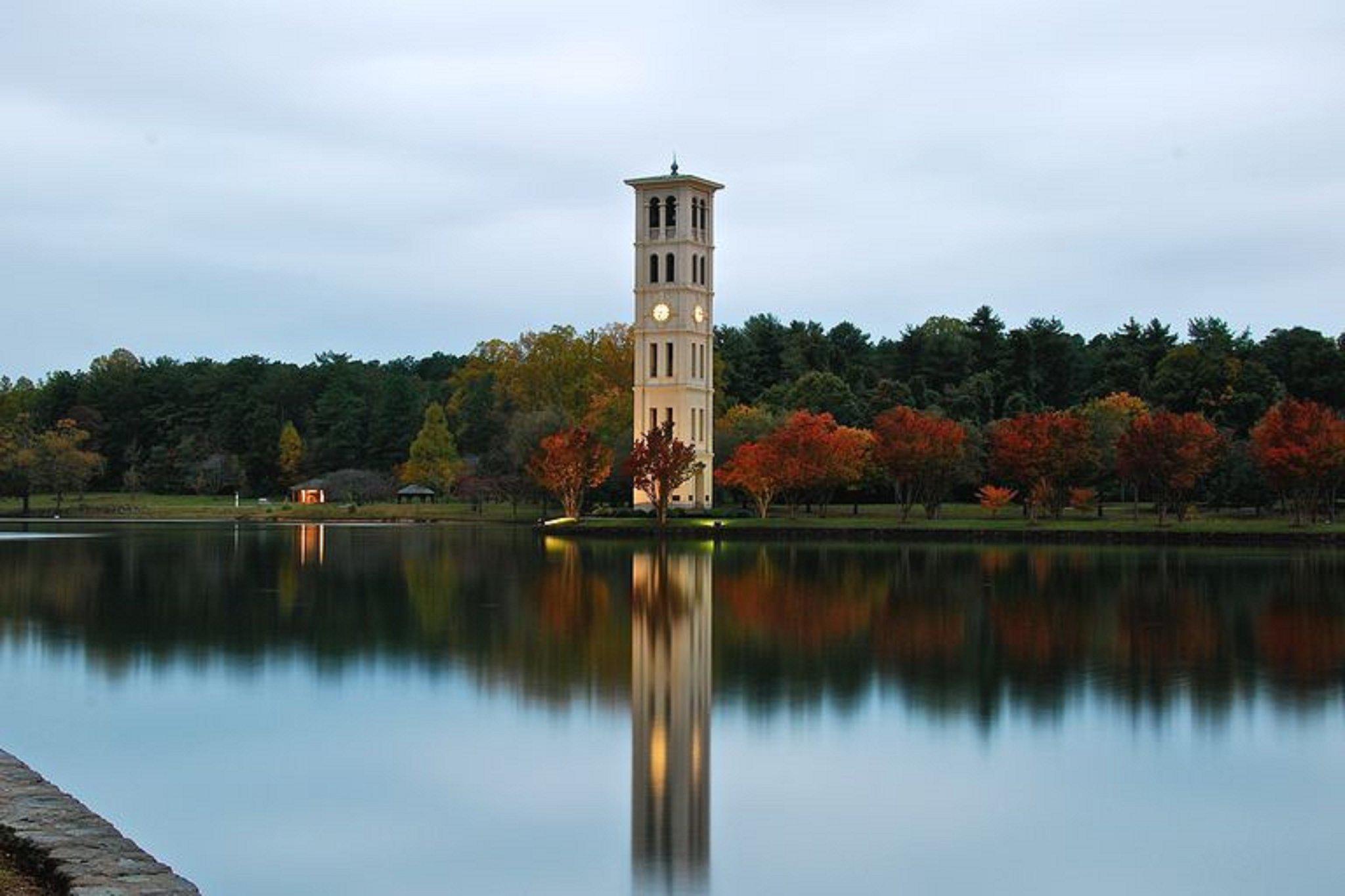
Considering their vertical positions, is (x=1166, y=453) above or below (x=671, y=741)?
above

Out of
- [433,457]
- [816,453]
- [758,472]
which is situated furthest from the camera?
[433,457]

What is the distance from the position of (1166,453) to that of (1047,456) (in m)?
5.38

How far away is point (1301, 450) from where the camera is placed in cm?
6241

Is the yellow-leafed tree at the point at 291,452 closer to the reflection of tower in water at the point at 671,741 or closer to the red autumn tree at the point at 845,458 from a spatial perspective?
the red autumn tree at the point at 845,458

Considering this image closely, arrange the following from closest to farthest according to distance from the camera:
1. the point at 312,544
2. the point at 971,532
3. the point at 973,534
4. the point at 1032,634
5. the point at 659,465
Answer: the point at 1032,634 < the point at 312,544 < the point at 973,534 < the point at 971,532 < the point at 659,465

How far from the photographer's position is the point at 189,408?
127 m

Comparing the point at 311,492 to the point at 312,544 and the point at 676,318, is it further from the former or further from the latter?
the point at 312,544

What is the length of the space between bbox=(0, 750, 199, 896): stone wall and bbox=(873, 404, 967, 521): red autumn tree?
61.5m

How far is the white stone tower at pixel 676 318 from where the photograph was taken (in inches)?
3322

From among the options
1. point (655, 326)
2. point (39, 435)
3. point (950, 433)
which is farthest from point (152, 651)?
point (39, 435)

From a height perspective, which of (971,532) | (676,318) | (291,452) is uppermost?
(676,318)

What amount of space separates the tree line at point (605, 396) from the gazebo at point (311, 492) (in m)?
5.20

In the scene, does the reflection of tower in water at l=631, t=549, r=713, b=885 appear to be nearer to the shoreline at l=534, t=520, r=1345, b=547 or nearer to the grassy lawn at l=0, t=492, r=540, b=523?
the shoreline at l=534, t=520, r=1345, b=547

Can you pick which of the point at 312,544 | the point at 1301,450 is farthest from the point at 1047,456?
the point at 312,544
